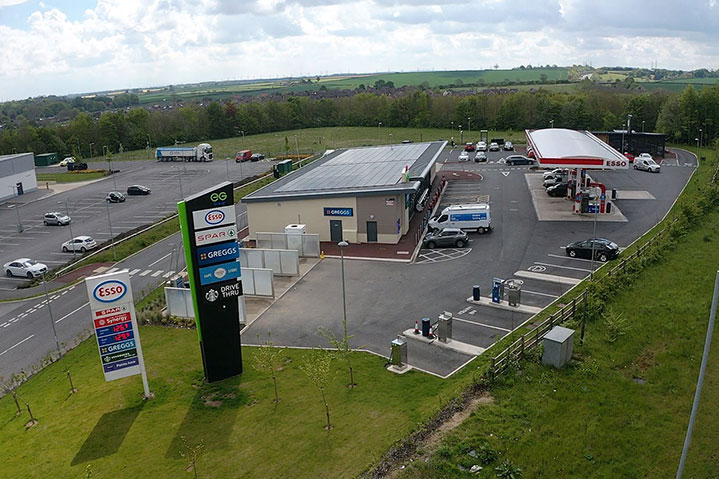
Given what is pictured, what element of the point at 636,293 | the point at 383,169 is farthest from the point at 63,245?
the point at 636,293

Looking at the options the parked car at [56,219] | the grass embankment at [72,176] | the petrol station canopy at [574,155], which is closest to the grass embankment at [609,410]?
the petrol station canopy at [574,155]

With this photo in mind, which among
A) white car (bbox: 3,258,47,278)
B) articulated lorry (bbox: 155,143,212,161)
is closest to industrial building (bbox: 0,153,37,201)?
articulated lorry (bbox: 155,143,212,161)

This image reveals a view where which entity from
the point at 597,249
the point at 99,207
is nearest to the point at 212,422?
the point at 597,249

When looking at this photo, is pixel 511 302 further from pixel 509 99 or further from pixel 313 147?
pixel 509 99

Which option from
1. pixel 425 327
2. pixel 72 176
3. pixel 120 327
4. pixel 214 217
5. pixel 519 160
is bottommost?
pixel 425 327

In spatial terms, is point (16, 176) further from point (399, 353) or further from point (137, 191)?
point (399, 353)

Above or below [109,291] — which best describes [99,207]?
below
